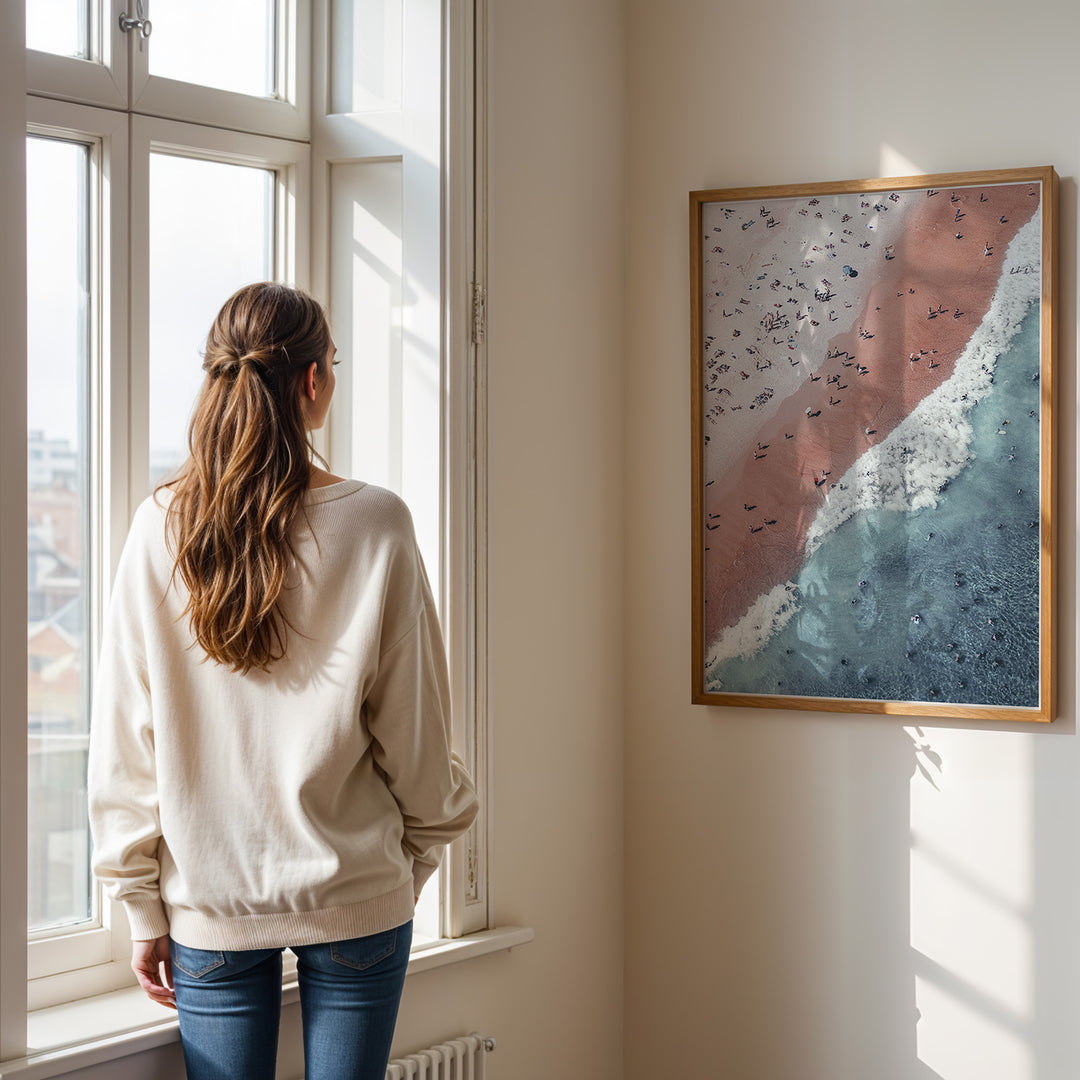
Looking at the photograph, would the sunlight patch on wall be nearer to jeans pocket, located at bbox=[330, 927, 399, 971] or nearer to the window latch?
the window latch

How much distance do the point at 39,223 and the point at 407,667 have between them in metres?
0.90

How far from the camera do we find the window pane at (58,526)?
1.79 m

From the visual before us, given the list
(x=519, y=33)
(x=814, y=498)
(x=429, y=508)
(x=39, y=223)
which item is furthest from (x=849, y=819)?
(x=39, y=223)

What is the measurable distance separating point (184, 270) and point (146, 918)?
105 cm

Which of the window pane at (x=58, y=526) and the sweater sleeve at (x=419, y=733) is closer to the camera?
the sweater sleeve at (x=419, y=733)

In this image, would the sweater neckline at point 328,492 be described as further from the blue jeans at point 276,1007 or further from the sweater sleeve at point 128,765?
the blue jeans at point 276,1007

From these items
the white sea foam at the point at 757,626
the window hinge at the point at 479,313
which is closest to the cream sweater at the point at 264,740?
the window hinge at the point at 479,313

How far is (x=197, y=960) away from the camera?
153 cm

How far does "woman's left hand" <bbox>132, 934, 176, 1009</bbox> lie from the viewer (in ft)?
5.09

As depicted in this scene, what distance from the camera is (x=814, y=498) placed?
2.41 metres

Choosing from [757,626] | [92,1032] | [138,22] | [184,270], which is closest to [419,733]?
[92,1032]

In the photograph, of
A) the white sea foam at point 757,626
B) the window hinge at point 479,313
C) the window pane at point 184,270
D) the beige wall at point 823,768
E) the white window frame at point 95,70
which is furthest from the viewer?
the white sea foam at point 757,626

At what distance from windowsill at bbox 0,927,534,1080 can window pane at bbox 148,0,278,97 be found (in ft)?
4.77

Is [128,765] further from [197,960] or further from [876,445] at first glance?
[876,445]
